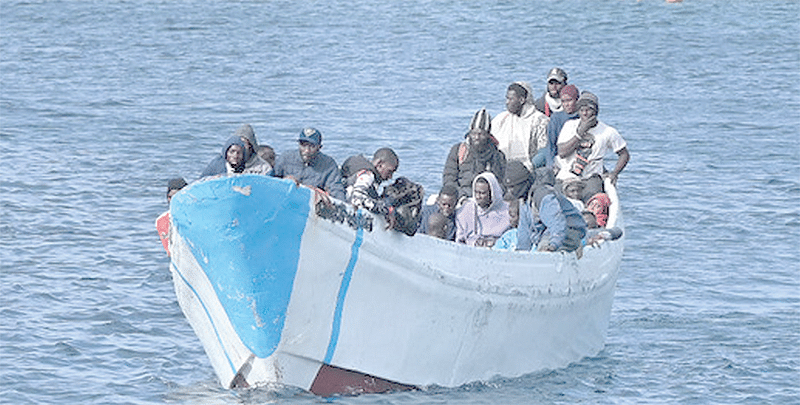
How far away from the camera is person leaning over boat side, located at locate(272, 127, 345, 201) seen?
→ 1471 centimetres

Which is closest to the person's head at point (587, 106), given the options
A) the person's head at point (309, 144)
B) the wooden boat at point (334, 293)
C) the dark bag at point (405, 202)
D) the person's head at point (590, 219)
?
the person's head at point (590, 219)

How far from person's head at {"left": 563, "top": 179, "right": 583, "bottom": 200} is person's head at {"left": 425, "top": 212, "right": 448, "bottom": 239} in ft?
7.52

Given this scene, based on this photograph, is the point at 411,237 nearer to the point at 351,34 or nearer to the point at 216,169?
the point at 216,169

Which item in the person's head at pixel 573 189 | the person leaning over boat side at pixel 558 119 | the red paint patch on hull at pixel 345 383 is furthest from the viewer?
the person leaning over boat side at pixel 558 119

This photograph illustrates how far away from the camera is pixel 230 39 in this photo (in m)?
54.1

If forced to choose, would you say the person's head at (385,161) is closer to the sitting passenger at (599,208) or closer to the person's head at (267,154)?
the person's head at (267,154)

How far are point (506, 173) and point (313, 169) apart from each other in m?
2.09

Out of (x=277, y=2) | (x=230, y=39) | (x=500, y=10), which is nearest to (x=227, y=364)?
(x=230, y=39)

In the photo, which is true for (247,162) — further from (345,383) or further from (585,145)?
(585,145)

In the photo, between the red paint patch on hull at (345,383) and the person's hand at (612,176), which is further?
the person's hand at (612,176)

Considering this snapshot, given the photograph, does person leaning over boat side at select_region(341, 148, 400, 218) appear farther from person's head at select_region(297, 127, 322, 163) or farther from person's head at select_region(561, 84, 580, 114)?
person's head at select_region(561, 84, 580, 114)

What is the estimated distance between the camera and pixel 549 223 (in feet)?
49.4

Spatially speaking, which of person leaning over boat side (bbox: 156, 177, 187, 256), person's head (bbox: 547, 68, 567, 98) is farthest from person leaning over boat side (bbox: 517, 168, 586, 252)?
person's head (bbox: 547, 68, 567, 98)

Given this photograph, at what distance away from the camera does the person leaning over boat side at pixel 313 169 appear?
14711 mm
